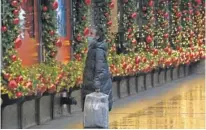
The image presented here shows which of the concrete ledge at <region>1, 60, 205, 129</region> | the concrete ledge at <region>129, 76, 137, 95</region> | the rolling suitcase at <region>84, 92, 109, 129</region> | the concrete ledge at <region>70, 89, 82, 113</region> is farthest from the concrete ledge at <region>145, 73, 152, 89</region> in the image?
the rolling suitcase at <region>84, 92, 109, 129</region>

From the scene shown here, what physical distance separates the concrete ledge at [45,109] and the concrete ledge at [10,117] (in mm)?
1158

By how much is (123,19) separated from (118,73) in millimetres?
2612

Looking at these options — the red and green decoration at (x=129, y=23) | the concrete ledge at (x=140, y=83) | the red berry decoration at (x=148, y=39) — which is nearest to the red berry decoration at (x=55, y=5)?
the red and green decoration at (x=129, y=23)

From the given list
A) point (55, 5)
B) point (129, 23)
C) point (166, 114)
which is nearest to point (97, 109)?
point (55, 5)

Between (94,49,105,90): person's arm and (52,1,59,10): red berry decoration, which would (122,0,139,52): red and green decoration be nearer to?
(52,1,59,10): red berry decoration

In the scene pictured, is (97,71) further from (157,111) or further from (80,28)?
(80,28)

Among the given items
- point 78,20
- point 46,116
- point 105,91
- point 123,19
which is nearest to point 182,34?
point 123,19

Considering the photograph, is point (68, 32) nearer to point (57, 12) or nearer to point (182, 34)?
point (57, 12)

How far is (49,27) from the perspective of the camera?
572 inches

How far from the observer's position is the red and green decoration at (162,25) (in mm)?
22669

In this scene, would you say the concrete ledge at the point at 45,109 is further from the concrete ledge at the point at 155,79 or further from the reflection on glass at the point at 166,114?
the concrete ledge at the point at 155,79

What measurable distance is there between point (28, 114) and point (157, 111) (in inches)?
138

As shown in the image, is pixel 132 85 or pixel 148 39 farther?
pixel 148 39

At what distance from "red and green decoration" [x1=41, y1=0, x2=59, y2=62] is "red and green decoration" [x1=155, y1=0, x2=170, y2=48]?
27.4ft
